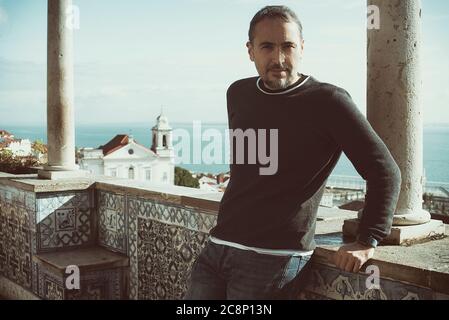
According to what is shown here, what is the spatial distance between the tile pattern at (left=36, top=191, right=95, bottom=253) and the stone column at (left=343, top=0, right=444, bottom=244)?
3490 millimetres

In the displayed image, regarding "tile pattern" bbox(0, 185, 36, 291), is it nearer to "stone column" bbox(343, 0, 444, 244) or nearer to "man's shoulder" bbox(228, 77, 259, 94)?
"man's shoulder" bbox(228, 77, 259, 94)

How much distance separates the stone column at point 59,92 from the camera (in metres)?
5.75

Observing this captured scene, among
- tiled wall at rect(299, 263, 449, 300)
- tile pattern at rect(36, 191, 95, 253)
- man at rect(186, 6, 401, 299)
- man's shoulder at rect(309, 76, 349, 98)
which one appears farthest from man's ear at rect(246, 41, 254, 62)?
tile pattern at rect(36, 191, 95, 253)

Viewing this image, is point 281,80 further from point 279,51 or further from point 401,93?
point 401,93

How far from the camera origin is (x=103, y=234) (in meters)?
5.54

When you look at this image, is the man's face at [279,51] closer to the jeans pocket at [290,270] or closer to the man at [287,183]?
the man at [287,183]

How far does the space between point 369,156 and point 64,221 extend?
13.1ft

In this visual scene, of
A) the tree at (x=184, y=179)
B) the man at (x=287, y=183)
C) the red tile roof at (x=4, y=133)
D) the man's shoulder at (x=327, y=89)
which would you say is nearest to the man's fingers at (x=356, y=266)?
the man at (x=287, y=183)

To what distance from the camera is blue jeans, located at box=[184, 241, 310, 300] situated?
2312 mm

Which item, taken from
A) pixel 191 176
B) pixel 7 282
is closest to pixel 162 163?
pixel 191 176

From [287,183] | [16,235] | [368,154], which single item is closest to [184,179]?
[16,235]

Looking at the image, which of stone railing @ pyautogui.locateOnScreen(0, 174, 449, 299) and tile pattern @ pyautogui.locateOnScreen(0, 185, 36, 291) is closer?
stone railing @ pyautogui.locateOnScreen(0, 174, 449, 299)
